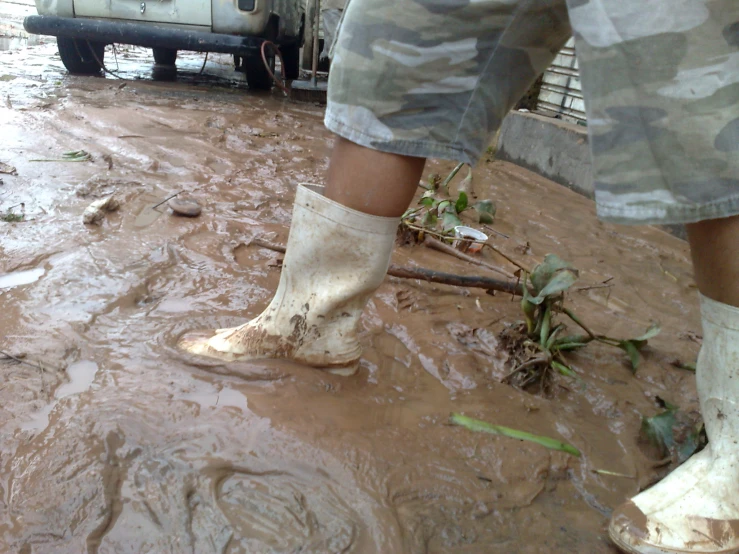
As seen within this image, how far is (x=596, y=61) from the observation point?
922 millimetres

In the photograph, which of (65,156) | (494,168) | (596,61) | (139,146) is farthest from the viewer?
(494,168)

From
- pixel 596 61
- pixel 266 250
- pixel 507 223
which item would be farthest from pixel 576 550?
pixel 507 223

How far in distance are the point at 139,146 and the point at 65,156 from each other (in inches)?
18.5

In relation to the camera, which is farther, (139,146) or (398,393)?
(139,146)

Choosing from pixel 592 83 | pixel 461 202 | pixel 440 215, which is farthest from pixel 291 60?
pixel 592 83

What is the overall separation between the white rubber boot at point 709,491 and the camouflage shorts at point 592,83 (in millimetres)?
263

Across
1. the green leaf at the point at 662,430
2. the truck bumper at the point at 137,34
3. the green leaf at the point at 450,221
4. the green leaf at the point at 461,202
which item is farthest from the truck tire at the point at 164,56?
the green leaf at the point at 662,430

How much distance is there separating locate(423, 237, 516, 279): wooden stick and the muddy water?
3 cm

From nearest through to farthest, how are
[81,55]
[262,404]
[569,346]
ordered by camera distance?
[262,404] < [569,346] < [81,55]

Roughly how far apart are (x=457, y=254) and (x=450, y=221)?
0.54 ft

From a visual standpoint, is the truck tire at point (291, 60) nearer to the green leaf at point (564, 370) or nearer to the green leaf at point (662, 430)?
the green leaf at point (564, 370)

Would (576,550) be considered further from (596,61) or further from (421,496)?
(596,61)

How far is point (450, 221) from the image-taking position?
241 cm

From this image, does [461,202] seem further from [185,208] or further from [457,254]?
[185,208]
